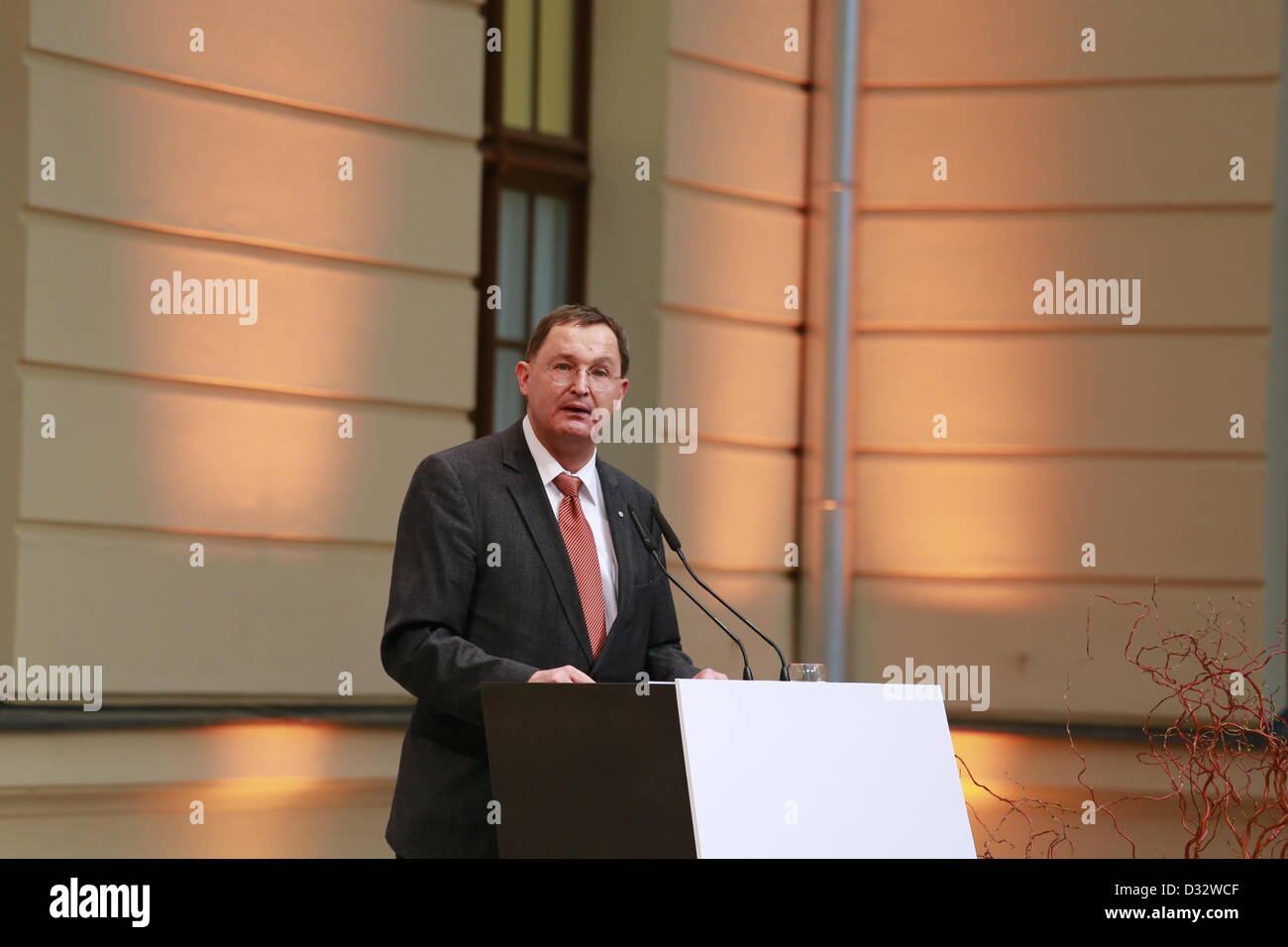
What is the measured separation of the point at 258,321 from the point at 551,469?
242cm

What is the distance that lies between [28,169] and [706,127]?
2775 millimetres

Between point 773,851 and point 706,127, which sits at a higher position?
point 706,127

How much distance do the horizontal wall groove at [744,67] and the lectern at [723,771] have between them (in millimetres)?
4295

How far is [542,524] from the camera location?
3350 mm

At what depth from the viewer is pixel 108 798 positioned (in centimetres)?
512

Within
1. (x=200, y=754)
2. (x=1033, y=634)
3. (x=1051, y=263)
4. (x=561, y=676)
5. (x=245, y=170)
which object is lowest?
(x=200, y=754)

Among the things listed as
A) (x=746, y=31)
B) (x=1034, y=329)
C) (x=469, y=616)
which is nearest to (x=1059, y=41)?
(x=1034, y=329)

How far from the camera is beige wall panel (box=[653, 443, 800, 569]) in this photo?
6.51 metres

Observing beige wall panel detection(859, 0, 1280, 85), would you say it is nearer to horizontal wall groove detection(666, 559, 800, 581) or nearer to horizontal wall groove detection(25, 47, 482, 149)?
horizontal wall groove detection(25, 47, 482, 149)

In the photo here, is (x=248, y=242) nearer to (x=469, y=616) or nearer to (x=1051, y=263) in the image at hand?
(x=469, y=616)

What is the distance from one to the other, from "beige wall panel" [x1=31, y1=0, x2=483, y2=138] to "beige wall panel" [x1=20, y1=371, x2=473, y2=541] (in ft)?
3.50

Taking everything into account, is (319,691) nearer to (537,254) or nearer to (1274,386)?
(537,254)

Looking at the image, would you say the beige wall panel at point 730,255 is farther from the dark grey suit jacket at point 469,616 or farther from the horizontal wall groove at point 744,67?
the dark grey suit jacket at point 469,616
